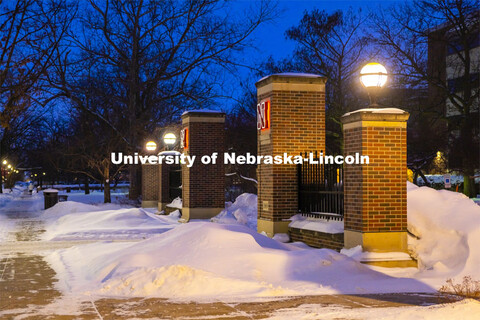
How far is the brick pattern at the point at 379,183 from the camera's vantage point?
40.1 feet

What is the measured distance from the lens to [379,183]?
1231 centimetres

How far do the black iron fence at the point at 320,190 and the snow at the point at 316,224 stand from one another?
0.45 ft

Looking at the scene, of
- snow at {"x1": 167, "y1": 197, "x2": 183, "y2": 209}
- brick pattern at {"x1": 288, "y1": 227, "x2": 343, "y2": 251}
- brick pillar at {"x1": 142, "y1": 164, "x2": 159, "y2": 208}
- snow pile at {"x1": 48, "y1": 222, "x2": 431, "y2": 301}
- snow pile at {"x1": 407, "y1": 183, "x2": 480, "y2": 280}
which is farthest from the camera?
brick pillar at {"x1": 142, "y1": 164, "x2": 159, "y2": 208}

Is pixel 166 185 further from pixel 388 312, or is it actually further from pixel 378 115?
pixel 388 312

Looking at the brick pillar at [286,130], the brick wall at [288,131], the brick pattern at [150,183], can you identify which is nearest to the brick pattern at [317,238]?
the brick pillar at [286,130]

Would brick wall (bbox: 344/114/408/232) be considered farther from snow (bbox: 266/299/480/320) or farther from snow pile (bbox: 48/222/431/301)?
snow (bbox: 266/299/480/320)

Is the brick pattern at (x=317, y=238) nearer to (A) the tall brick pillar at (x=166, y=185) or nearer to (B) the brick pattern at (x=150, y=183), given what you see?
(A) the tall brick pillar at (x=166, y=185)

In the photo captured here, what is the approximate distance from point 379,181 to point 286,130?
15.2ft

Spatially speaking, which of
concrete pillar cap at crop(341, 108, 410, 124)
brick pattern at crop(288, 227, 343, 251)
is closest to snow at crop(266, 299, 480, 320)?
brick pattern at crop(288, 227, 343, 251)

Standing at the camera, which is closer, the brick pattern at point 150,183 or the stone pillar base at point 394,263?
the stone pillar base at point 394,263

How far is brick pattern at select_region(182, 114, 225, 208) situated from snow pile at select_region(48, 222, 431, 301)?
37.7 ft

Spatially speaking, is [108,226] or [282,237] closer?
[282,237]

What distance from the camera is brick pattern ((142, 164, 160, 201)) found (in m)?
35.1

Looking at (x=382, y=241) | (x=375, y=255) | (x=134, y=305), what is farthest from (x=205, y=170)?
(x=134, y=305)
